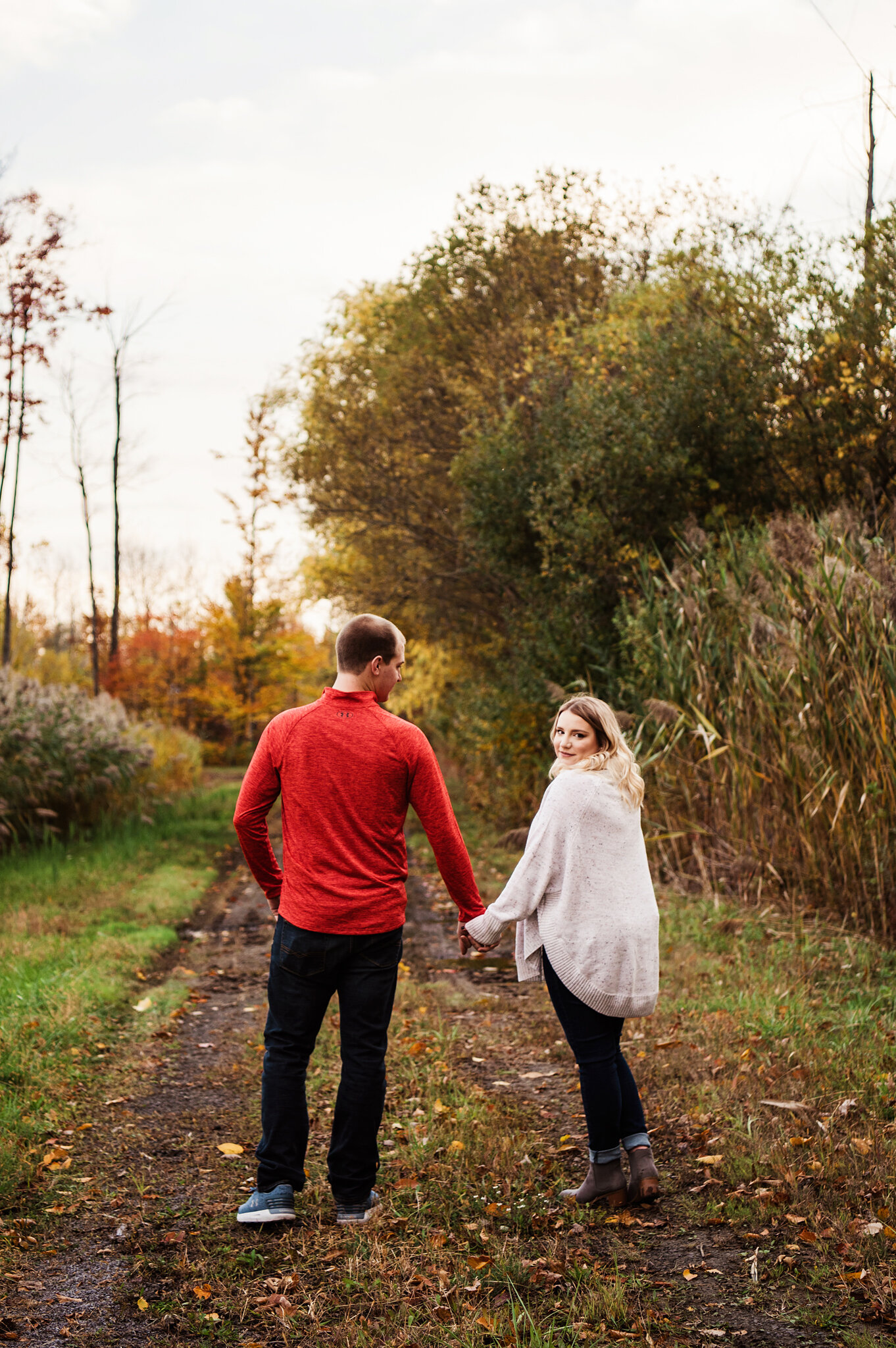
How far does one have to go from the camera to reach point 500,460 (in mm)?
12906

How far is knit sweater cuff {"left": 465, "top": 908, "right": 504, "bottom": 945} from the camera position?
3.69 meters

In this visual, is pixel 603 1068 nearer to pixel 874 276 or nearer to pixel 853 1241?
pixel 853 1241

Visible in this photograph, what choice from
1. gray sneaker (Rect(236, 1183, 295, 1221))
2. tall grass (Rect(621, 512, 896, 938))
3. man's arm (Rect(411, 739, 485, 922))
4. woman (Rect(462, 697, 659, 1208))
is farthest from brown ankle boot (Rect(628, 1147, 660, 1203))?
tall grass (Rect(621, 512, 896, 938))

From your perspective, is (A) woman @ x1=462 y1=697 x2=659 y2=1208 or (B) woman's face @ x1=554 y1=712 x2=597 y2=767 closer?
(A) woman @ x1=462 y1=697 x2=659 y2=1208

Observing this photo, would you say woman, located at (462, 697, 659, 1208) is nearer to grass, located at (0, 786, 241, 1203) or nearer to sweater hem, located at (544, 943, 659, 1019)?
sweater hem, located at (544, 943, 659, 1019)

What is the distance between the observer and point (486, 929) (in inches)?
145

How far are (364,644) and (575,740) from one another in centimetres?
85

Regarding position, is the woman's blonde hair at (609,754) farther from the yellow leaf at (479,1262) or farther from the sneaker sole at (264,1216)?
the sneaker sole at (264,1216)

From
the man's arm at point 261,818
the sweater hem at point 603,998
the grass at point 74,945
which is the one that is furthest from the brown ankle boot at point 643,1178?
the grass at point 74,945

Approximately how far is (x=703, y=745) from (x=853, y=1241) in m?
5.53

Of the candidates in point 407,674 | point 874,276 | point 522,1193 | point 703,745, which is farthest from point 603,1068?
point 407,674

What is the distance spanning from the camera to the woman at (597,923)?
3.63 metres

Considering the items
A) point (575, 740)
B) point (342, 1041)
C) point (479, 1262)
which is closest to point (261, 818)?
point (342, 1041)

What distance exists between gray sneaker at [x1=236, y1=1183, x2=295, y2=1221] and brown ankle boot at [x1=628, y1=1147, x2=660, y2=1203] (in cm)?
124
